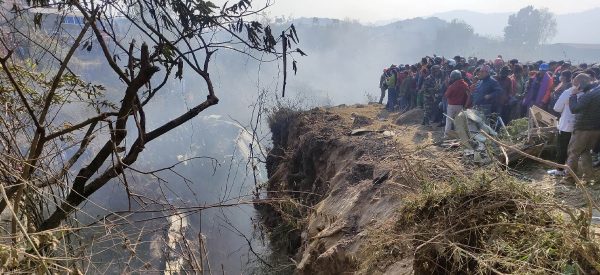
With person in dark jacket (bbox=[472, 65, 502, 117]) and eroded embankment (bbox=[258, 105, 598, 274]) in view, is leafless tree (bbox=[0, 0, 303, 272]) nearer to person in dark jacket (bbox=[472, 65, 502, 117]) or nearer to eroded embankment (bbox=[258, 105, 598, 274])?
eroded embankment (bbox=[258, 105, 598, 274])

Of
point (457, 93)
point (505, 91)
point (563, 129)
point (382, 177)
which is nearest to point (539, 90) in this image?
point (505, 91)

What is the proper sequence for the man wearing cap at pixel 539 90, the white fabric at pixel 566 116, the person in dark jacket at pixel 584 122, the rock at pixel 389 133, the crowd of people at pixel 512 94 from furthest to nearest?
the rock at pixel 389 133
the man wearing cap at pixel 539 90
the white fabric at pixel 566 116
the crowd of people at pixel 512 94
the person in dark jacket at pixel 584 122

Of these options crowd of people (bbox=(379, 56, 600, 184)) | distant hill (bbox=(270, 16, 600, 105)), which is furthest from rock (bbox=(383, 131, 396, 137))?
distant hill (bbox=(270, 16, 600, 105))

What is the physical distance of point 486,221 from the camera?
8.64 ft

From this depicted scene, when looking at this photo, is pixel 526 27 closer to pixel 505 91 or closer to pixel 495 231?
pixel 505 91

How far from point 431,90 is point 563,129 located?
217 inches

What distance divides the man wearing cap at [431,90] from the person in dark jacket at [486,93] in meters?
2.43

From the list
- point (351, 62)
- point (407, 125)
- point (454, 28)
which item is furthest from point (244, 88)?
point (407, 125)

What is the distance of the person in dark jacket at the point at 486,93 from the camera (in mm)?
8586

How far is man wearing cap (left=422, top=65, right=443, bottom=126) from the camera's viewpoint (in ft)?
36.9

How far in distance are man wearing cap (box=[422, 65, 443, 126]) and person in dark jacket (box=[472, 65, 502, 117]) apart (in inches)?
95.6

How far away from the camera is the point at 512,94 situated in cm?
882

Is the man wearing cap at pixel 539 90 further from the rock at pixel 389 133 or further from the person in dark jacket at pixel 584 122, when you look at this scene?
the rock at pixel 389 133

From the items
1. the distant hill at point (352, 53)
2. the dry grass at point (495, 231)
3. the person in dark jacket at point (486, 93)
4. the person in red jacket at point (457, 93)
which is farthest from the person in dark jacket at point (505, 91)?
the distant hill at point (352, 53)
